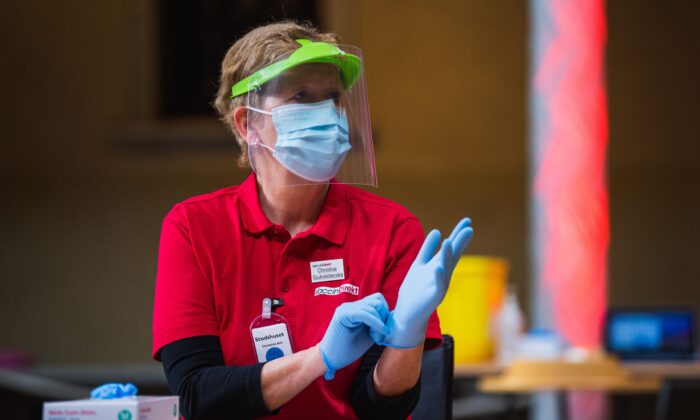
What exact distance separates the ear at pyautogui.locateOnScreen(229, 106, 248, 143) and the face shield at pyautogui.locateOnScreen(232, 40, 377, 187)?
13 millimetres

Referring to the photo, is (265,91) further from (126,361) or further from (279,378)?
(126,361)

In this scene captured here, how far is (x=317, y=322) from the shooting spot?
6.63 ft

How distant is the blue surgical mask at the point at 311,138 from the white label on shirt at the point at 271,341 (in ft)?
0.98

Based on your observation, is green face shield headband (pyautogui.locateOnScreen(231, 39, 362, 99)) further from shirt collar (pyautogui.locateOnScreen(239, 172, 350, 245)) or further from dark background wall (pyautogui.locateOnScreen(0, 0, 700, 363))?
dark background wall (pyautogui.locateOnScreen(0, 0, 700, 363))

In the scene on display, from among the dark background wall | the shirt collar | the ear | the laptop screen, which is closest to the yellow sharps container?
the laptop screen

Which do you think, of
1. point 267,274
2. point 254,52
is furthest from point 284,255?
point 254,52

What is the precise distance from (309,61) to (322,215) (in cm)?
31

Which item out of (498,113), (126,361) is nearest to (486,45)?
(498,113)

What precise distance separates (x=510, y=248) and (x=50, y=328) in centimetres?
359

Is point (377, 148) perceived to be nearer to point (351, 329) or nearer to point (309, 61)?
point (309, 61)

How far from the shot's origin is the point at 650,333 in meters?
4.90

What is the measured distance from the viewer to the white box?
1.84 meters

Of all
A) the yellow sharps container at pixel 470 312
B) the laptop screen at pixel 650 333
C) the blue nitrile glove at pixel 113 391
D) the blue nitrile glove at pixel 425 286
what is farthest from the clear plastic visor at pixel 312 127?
the laptop screen at pixel 650 333

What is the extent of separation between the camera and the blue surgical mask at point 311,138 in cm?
204
